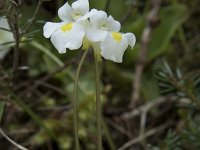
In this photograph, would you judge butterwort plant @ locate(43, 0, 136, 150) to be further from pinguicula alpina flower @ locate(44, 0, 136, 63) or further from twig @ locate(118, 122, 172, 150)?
twig @ locate(118, 122, 172, 150)

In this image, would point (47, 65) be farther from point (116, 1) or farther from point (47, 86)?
point (116, 1)

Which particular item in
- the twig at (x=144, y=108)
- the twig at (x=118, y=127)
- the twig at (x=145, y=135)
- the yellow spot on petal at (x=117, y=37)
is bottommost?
the twig at (x=145, y=135)

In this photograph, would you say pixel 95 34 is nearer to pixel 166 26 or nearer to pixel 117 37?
pixel 117 37

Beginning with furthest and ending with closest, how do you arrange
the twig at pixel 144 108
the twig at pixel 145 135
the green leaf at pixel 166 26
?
1. the green leaf at pixel 166 26
2. the twig at pixel 144 108
3. the twig at pixel 145 135

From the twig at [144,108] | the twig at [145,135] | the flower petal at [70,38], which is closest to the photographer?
the flower petal at [70,38]

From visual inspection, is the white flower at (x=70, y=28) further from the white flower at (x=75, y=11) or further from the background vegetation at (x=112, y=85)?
the background vegetation at (x=112, y=85)

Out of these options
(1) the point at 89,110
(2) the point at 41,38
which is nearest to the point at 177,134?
(1) the point at 89,110

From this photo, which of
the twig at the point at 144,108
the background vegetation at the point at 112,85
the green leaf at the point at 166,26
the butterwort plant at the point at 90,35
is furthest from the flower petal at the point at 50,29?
the green leaf at the point at 166,26

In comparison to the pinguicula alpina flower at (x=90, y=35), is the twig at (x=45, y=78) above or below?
below
